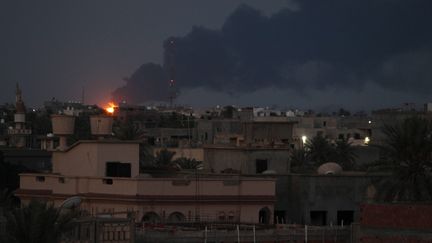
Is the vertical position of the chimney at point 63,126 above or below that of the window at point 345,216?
above

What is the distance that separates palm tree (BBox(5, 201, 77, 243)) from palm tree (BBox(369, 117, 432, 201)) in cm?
1637

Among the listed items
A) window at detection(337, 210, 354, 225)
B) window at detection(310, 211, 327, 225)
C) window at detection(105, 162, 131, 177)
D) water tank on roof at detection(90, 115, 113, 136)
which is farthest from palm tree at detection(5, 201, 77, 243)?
water tank on roof at detection(90, 115, 113, 136)

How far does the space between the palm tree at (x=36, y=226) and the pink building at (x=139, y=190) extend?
11.6m

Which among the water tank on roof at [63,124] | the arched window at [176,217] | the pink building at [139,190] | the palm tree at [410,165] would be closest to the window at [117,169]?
the pink building at [139,190]

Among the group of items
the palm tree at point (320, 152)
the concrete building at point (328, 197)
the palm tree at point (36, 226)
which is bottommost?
the palm tree at point (36, 226)

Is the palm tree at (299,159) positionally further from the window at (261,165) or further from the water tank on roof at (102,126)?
Result: the water tank on roof at (102,126)

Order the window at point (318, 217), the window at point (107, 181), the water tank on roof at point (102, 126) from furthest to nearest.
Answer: the water tank on roof at point (102, 126)
the window at point (318, 217)
the window at point (107, 181)

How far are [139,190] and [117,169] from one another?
13.8 feet

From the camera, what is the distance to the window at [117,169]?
5325 cm

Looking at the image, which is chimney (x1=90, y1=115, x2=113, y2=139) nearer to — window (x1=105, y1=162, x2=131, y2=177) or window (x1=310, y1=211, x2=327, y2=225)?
window (x1=105, y1=162, x2=131, y2=177)

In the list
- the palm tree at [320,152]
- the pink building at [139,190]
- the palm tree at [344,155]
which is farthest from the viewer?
the palm tree at [320,152]

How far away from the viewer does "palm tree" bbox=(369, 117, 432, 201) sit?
48062 mm

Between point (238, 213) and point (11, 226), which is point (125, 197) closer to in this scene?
point (238, 213)

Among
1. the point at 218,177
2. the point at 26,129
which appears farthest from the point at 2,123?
the point at 218,177
